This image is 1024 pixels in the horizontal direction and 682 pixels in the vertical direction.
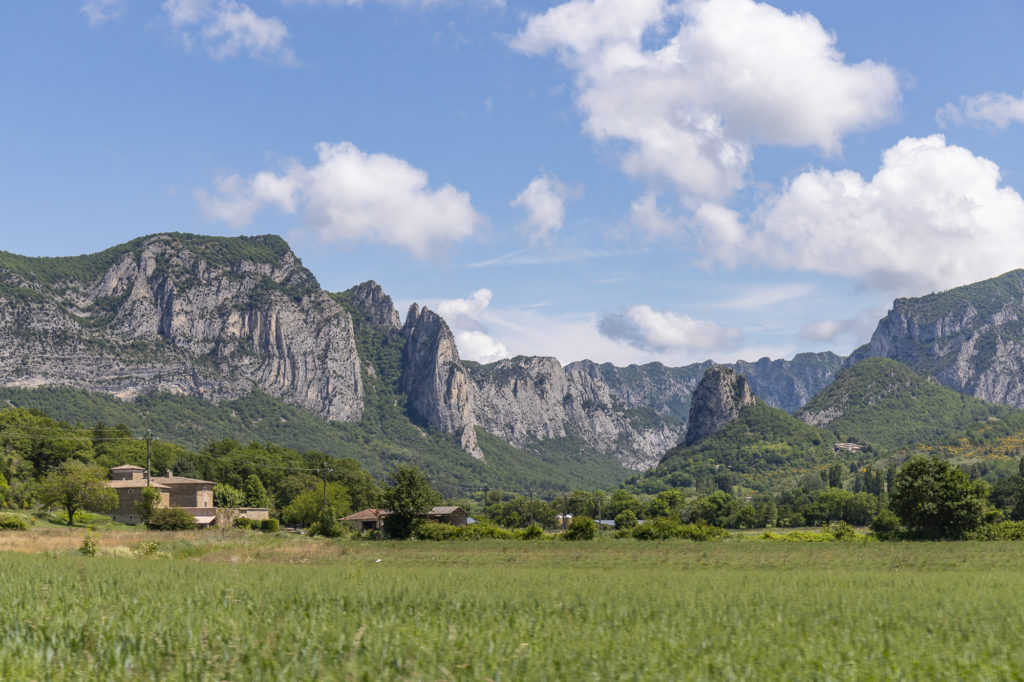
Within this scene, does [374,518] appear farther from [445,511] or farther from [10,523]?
[10,523]

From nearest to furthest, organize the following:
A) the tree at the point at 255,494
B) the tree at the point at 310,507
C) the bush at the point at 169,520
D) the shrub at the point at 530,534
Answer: the shrub at the point at 530,534 → the bush at the point at 169,520 → the tree at the point at 310,507 → the tree at the point at 255,494

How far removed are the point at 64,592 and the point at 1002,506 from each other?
164 m

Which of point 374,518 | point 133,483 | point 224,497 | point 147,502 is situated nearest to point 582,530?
point 374,518

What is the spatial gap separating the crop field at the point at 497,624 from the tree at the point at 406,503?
2088 inches

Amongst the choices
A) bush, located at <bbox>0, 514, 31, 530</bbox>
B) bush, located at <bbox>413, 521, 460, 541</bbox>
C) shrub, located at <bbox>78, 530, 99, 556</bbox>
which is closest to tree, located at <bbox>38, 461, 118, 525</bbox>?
bush, located at <bbox>0, 514, 31, 530</bbox>

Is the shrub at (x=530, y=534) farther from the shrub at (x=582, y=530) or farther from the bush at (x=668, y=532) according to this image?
the bush at (x=668, y=532)

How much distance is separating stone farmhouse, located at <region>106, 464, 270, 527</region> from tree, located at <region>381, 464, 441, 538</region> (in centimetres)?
2996

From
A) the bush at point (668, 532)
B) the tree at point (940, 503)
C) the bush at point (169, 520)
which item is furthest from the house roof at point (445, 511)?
the tree at point (940, 503)

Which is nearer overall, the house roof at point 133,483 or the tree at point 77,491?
the tree at point 77,491

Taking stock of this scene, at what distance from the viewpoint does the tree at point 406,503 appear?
301 ft

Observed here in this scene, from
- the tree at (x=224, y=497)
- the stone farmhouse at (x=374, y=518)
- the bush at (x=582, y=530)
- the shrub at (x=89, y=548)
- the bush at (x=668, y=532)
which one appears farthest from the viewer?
the tree at (x=224, y=497)

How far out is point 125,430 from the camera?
527 feet

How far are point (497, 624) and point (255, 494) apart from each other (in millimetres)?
129308

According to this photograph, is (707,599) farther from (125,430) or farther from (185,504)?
(125,430)
